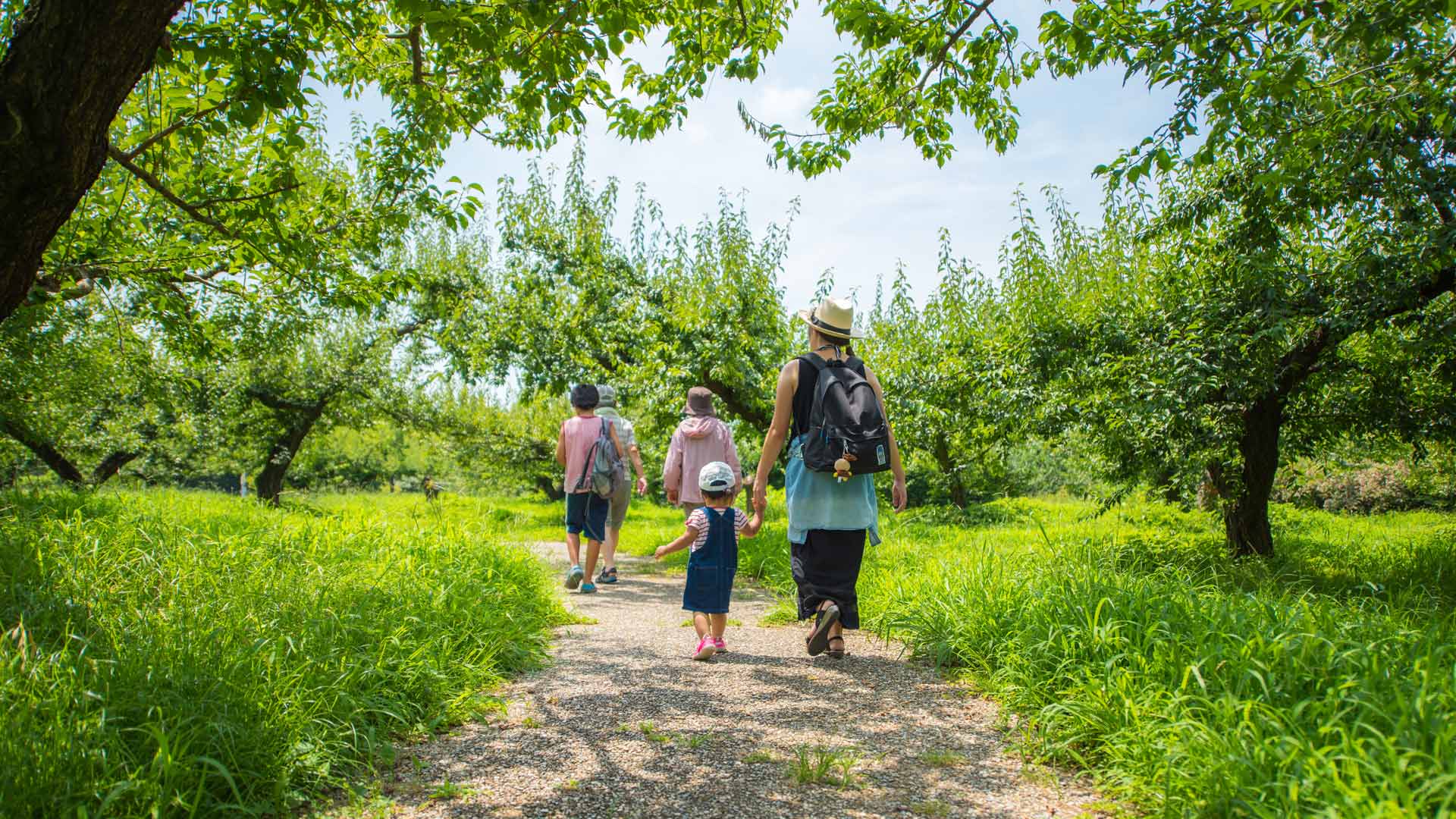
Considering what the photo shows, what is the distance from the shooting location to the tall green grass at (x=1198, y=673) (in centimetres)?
218

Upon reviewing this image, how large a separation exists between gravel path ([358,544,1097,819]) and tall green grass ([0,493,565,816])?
309 mm

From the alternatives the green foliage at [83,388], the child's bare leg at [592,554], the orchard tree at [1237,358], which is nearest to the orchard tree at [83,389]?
the green foliage at [83,388]

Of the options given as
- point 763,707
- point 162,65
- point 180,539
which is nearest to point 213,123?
point 162,65

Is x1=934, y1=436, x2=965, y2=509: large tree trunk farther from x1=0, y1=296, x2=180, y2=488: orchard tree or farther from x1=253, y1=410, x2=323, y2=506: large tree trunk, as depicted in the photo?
x1=253, y1=410, x2=323, y2=506: large tree trunk

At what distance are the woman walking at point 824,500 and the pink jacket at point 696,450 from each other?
85.5 inches

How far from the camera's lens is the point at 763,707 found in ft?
12.3

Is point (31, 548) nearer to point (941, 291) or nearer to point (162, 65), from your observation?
point (162, 65)

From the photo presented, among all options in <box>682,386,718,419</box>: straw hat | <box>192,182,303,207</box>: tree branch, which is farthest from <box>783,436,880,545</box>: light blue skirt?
<box>192,182,303,207</box>: tree branch

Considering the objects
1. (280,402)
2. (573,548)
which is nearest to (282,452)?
(280,402)

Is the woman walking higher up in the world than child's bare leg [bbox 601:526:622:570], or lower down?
higher up

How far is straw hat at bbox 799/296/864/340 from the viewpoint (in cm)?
484

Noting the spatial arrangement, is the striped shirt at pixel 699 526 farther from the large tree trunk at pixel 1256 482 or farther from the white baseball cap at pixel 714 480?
the large tree trunk at pixel 1256 482

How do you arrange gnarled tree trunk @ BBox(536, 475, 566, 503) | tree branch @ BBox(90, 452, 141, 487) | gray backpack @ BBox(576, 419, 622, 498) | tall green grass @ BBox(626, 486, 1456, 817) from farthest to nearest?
gnarled tree trunk @ BBox(536, 475, 566, 503)
tree branch @ BBox(90, 452, 141, 487)
gray backpack @ BBox(576, 419, 622, 498)
tall green grass @ BBox(626, 486, 1456, 817)

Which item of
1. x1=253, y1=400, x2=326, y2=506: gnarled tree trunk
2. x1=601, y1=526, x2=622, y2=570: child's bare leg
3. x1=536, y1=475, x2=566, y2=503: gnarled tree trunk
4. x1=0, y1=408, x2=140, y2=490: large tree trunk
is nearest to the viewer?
x1=601, y1=526, x2=622, y2=570: child's bare leg
